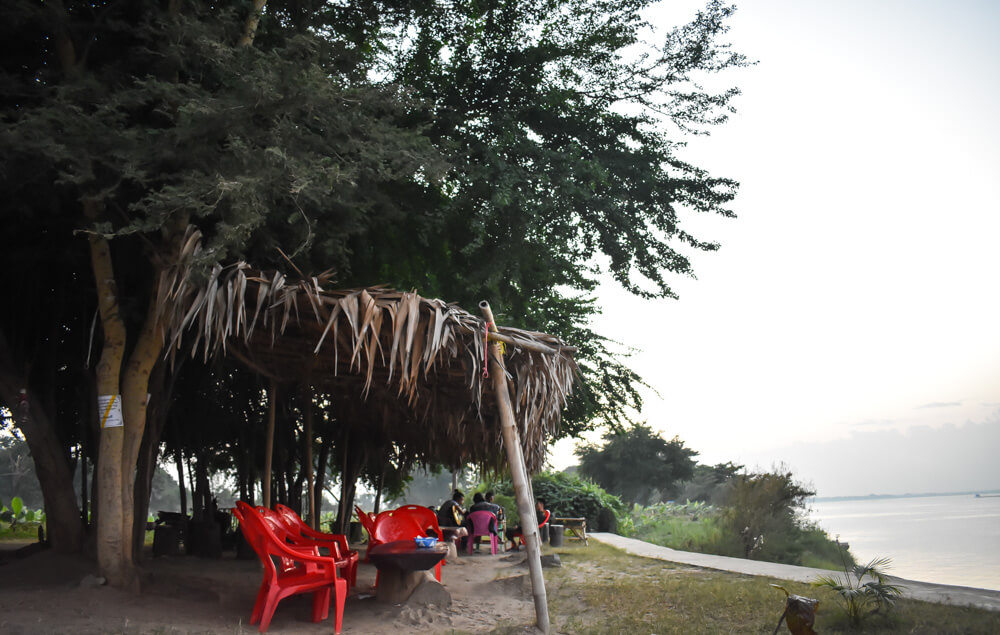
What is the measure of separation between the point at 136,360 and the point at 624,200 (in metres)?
5.77

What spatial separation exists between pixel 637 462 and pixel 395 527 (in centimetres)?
2580

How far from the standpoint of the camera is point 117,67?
20.0 ft

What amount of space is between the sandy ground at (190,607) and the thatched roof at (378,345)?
147cm

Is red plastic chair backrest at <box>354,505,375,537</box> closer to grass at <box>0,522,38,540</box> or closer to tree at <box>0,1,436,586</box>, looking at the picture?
tree at <box>0,1,436,586</box>

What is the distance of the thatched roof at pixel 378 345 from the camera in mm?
4961

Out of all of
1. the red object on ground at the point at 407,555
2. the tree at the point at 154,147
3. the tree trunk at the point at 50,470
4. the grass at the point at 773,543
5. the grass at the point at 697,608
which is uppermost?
the tree at the point at 154,147

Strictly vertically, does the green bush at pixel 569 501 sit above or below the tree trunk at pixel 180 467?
below

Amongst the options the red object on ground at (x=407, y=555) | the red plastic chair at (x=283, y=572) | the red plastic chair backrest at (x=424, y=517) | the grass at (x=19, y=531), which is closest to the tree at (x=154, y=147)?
the red plastic chair at (x=283, y=572)

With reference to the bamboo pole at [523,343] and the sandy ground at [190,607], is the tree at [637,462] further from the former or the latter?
the bamboo pole at [523,343]

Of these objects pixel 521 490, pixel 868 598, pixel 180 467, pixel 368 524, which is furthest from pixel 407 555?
pixel 180 467

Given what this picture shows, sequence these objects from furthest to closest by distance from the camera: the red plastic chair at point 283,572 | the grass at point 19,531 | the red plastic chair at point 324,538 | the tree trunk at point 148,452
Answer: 1. the grass at point 19,531
2. the tree trunk at point 148,452
3. the red plastic chair at point 324,538
4. the red plastic chair at point 283,572

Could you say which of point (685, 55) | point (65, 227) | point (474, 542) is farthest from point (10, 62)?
point (474, 542)

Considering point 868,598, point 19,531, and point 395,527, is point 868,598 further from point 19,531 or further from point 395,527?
point 19,531

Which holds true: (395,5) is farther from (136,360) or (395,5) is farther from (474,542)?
(474,542)
